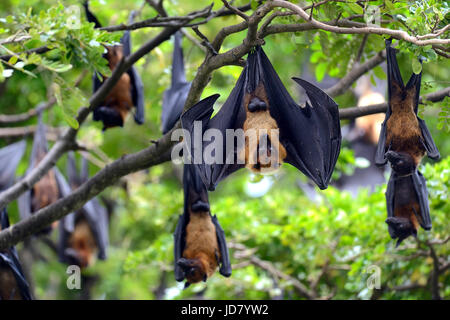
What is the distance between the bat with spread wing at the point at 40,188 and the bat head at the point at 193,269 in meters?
2.97

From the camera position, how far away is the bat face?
4059mm

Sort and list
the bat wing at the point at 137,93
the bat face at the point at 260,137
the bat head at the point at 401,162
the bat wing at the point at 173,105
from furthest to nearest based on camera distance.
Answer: the bat wing at the point at 137,93 < the bat wing at the point at 173,105 < the bat head at the point at 401,162 < the bat face at the point at 260,137

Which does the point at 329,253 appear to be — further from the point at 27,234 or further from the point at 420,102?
the point at 27,234

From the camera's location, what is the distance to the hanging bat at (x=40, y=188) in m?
7.59

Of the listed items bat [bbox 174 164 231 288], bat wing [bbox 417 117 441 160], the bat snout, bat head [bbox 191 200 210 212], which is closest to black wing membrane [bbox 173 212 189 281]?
bat [bbox 174 164 231 288]

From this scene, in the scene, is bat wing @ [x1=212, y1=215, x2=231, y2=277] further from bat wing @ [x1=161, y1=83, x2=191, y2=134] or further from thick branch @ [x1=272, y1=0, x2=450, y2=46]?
thick branch @ [x1=272, y1=0, x2=450, y2=46]

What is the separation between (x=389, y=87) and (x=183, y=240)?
2429 mm

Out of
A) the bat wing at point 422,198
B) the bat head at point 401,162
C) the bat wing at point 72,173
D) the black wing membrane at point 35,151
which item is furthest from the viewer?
the bat wing at point 72,173

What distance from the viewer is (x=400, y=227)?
468 centimetres

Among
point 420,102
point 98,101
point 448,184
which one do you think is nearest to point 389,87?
point 420,102

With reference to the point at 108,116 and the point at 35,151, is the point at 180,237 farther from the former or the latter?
the point at 35,151

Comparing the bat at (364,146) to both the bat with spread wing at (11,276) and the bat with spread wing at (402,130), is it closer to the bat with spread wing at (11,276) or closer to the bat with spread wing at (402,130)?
the bat with spread wing at (402,130)

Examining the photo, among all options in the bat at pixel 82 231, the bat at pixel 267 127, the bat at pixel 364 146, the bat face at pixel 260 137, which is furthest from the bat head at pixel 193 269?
the bat at pixel 364 146

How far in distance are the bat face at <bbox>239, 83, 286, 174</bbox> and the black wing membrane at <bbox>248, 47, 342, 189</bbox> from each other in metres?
0.08
